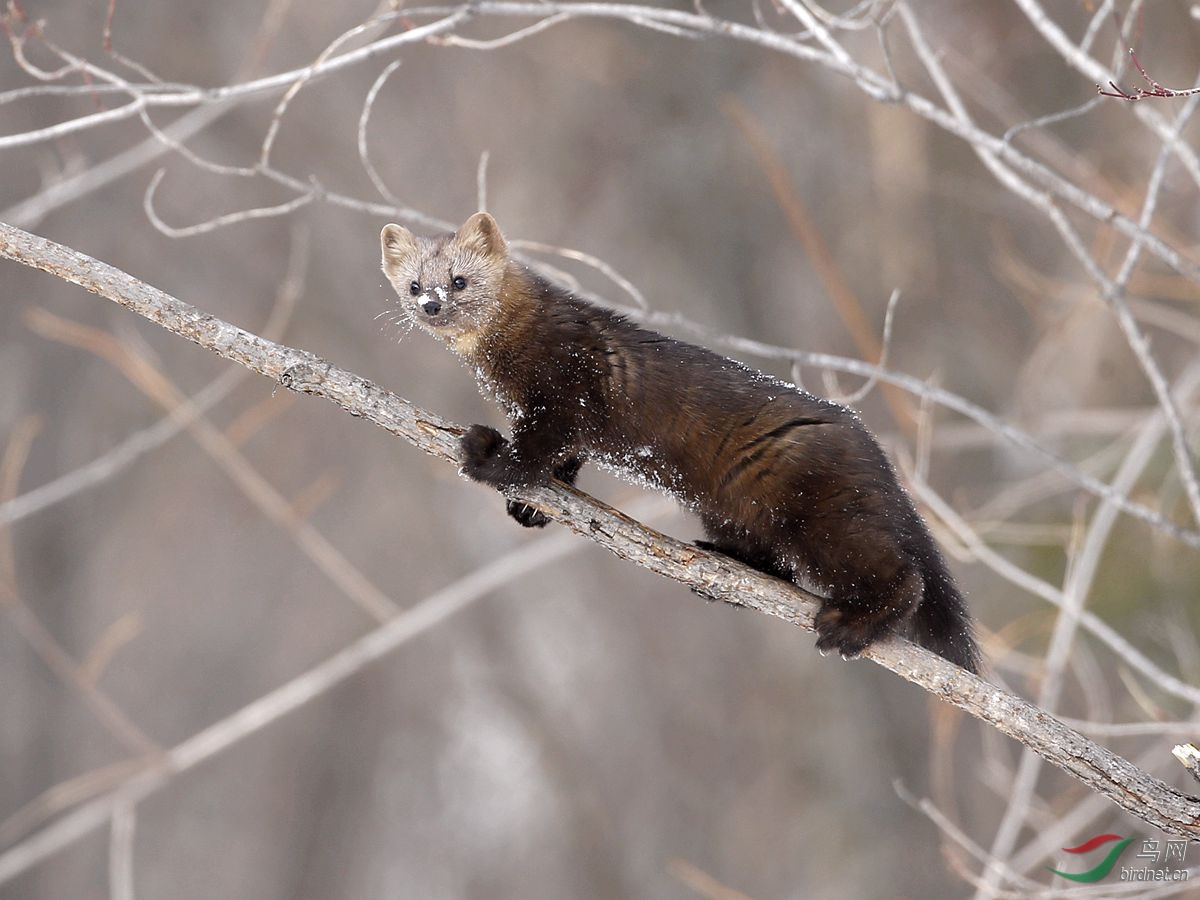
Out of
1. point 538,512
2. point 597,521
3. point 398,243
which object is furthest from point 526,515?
point 398,243

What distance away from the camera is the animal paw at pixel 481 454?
11.5 feet

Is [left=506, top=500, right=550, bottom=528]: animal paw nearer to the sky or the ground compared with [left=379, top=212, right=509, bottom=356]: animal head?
nearer to the ground

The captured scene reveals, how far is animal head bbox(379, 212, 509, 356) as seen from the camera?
150 inches

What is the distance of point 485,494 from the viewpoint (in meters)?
7.80

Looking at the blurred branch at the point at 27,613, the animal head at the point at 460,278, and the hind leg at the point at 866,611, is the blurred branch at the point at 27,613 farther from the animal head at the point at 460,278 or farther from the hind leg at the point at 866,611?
the hind leg at the point at 866,611

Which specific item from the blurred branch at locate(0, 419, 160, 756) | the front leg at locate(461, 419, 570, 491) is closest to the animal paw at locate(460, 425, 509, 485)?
the front leg at locate(461, 419, 570, 491)

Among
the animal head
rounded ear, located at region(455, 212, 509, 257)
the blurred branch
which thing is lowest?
the blurred branch

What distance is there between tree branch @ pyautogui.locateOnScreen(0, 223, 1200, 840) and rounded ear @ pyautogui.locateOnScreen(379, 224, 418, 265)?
0.73 metres

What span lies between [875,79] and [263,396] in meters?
5.64

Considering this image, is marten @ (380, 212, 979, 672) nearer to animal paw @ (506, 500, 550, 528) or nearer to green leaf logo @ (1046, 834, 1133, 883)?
animal paw @ (506, 500, 550, 528)

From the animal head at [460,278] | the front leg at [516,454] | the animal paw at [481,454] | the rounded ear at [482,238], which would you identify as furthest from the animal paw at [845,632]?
the rounded ear at [482,238]

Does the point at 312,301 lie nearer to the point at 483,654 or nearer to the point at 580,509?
the point at 483,654

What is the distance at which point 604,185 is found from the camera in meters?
8.30

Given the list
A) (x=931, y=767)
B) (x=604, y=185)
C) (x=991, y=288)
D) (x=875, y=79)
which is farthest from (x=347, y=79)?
(x=931, y=767)
